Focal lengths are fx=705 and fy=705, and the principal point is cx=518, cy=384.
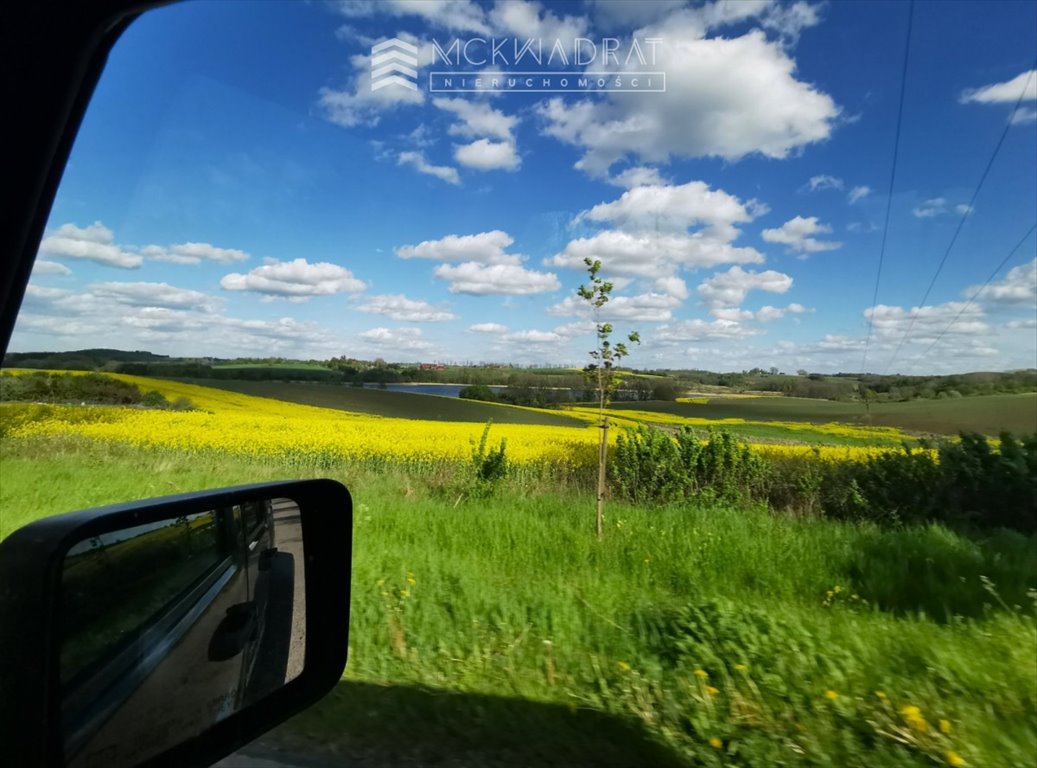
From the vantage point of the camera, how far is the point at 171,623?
1.32 metres

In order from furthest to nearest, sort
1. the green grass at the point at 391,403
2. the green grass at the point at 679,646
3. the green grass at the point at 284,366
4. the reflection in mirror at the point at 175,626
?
the green grass at the point at 391,403
the green grass at the point at 284,366
the green grass at the point at 679,646
the reflection in mirror at the point at 175,626

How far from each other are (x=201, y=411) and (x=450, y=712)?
793 cm

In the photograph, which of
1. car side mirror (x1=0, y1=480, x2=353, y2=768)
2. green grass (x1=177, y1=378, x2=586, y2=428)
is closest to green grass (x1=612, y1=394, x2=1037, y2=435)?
green grass (x1=177, y1=378, x2=586, y2=428)

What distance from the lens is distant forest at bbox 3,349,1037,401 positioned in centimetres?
443

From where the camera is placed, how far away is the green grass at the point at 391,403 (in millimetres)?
8984

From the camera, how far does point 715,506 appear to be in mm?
6652

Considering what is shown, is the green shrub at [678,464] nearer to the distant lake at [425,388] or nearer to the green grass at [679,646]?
the green grass at [679,646]

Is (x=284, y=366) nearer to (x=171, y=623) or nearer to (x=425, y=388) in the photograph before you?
(x=425, y=388)

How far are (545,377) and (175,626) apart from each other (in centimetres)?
654

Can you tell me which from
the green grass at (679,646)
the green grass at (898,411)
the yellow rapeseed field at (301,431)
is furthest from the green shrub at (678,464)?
the green grass at (679,646)

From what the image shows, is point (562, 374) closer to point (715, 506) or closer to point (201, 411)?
point (715, 506)

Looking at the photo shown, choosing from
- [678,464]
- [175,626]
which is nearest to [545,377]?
[678,464]

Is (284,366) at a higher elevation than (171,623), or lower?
higher

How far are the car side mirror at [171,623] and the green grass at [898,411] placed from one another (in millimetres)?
4562
